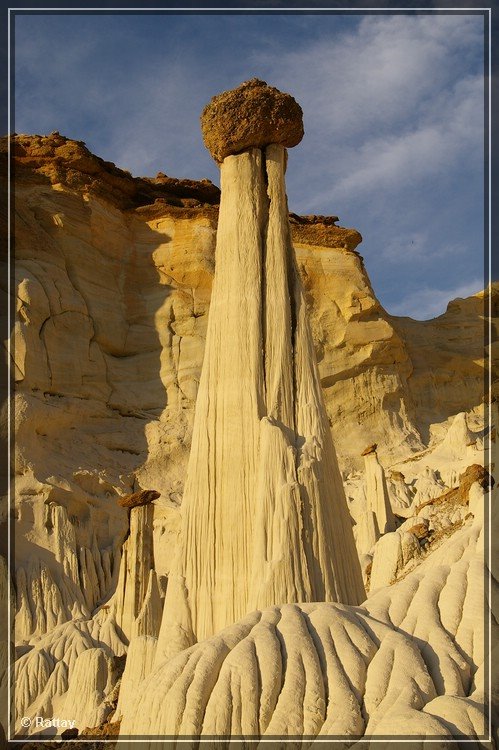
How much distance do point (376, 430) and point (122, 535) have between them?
41.5ft

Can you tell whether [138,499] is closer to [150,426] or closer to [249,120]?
[249,120]

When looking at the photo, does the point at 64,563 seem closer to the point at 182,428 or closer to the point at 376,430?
the point at 182,428

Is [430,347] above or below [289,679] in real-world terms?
above

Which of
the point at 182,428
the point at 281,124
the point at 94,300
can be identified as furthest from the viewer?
the point at 94,300

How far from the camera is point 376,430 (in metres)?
40.1

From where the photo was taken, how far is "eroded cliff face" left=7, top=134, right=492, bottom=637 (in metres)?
35.1

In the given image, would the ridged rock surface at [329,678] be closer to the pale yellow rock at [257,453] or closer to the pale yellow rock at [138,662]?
the pale yellow rock at [257,453]

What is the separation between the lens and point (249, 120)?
54.1ft

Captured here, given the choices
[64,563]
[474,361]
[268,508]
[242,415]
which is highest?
[474,361]

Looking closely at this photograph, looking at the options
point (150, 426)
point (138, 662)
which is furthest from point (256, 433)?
point (150, 426)

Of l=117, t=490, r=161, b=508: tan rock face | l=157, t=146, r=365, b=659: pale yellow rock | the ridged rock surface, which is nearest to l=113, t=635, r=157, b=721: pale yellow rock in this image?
l=157, t=146, r=365, b=659: pale yellow rock

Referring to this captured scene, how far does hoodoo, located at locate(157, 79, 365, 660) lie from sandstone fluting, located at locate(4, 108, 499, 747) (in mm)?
481

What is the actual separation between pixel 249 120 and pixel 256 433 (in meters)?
5.28

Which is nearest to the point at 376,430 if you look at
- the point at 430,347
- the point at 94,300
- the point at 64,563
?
the point at 430,347
